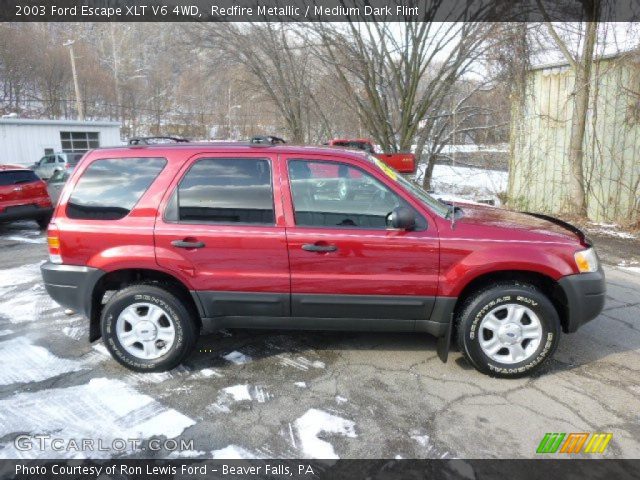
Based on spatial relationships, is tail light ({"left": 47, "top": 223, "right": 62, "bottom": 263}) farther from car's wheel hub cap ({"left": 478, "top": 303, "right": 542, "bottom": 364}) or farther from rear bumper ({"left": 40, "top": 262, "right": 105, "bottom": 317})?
car's wheel hub cap ({"left": 478, "top": 303, "right": 542, "bottom": 364})

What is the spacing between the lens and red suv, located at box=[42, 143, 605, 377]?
126 inches

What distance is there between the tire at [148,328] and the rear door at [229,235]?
0.71ft

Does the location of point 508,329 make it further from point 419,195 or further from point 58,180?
point 58,180

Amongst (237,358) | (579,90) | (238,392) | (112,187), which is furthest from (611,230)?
(112,187)

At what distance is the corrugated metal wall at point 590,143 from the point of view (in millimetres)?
8586

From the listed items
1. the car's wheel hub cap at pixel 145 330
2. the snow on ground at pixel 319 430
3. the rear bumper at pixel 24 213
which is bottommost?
the snow on ground at pixel 319 430

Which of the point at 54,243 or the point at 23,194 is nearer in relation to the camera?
the point at 54,243

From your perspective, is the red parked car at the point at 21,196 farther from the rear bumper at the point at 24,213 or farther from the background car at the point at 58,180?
the background car at the point at 58,180

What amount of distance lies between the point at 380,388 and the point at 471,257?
1.20 meters

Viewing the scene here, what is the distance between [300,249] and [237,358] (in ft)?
3.93

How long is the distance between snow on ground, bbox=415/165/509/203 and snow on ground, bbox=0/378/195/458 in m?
11.2

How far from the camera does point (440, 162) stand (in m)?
17.8

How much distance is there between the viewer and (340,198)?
132 inches

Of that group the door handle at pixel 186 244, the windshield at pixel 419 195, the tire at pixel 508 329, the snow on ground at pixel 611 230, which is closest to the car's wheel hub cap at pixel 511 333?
the tire at pixel 508 329
